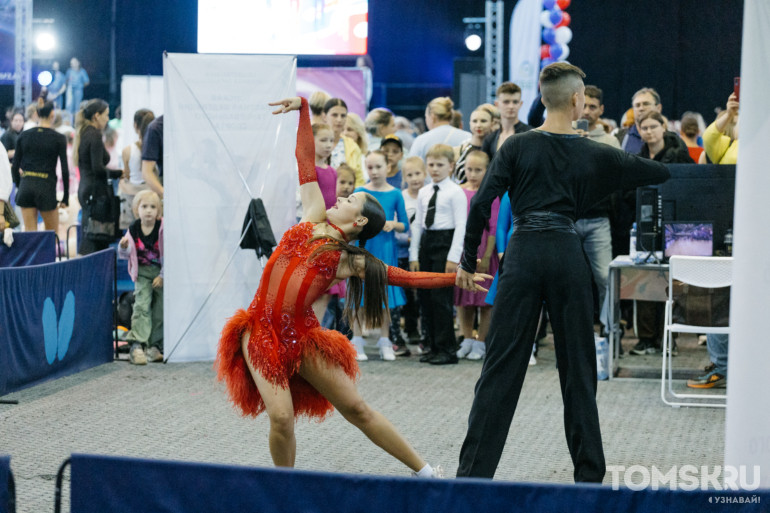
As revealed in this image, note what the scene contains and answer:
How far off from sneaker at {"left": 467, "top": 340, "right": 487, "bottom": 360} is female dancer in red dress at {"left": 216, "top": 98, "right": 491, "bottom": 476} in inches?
137

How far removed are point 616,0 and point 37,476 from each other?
15240 millimetres

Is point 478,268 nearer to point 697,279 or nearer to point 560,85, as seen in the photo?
point 697,279

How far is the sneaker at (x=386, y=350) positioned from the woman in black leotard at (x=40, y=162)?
3643 millimetres

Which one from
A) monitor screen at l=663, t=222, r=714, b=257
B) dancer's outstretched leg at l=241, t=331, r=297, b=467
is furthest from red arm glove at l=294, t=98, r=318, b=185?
monitor screen at l=663, t=222, r=714, b=257

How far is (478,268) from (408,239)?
887 millimetres

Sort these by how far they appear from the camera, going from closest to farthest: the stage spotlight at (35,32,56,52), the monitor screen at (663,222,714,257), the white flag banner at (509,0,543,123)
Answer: the monitor screen at (663,222,714,257) < the white flag banner at (509,0,543,123) < the stage spotlight at (35,32,56,52)

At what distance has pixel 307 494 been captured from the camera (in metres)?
2.45

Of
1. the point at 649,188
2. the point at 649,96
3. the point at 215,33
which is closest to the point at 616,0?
the point at 215,33

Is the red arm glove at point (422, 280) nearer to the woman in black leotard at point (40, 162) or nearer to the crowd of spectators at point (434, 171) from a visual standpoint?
the crowd of spectators at point (434, 171)

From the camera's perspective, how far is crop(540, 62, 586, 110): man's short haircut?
3.64m

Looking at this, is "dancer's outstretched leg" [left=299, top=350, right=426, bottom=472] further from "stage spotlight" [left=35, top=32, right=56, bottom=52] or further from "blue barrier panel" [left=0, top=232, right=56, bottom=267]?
"stage spotlight" [left=35, top=32, right=56, bottom=52]

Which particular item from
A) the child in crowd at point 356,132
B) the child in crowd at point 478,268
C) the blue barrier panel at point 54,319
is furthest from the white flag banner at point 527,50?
the blue barrier panel at point 54,319

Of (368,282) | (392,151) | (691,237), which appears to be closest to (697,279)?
(691,237)

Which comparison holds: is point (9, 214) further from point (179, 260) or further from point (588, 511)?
point (588, 511)
